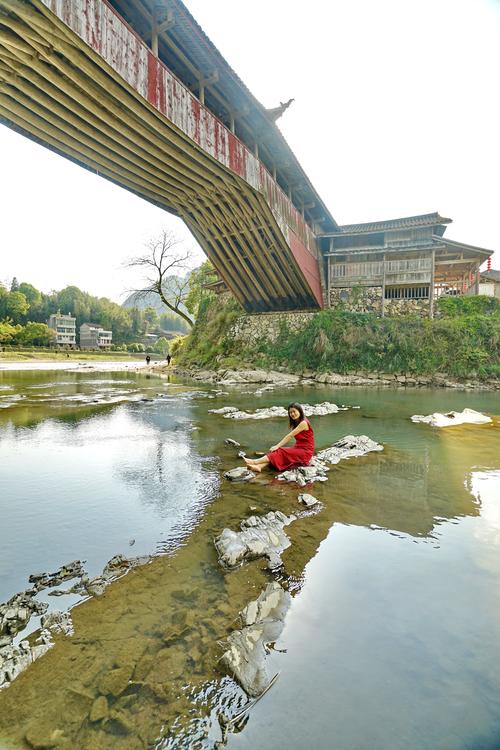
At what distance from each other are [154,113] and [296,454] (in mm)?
9786

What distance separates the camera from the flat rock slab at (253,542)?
309 cm

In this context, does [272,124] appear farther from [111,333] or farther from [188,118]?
[111,333]

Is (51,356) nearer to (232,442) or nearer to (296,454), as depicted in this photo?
(232,442)

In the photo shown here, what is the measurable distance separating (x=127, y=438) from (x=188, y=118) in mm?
9597

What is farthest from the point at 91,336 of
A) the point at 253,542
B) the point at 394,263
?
the point at 253,542

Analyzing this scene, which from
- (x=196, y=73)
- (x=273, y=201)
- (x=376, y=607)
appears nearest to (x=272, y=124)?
(x=273, y=201)

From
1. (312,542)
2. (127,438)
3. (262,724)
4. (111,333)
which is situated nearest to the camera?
(262,724)

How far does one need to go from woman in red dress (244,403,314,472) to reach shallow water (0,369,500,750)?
0.24m

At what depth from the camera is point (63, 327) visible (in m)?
69.0

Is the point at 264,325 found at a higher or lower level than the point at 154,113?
lower

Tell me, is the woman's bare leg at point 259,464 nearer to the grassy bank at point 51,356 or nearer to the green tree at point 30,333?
the grassy bank at point 51,356

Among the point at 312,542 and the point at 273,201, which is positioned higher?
the point at 273,201

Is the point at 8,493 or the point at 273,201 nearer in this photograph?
the point at 8,493

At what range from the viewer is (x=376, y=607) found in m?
A: 2.50
